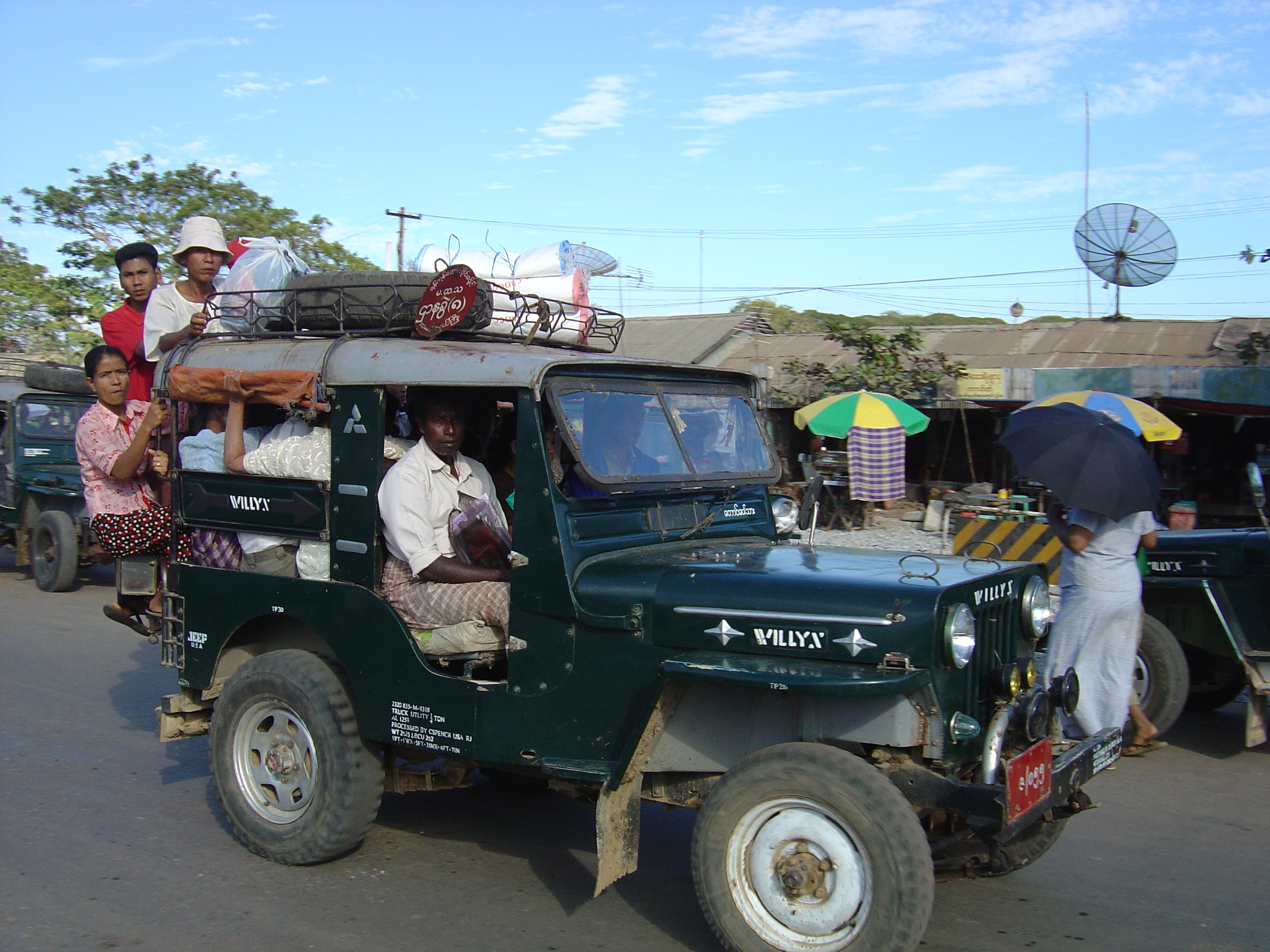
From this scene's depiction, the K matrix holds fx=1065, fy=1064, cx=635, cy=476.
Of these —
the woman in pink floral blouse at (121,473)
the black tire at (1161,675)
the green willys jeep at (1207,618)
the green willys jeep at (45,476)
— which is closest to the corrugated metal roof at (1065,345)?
the green willys jeep at (45,476)

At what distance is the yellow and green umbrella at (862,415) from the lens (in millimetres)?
14570

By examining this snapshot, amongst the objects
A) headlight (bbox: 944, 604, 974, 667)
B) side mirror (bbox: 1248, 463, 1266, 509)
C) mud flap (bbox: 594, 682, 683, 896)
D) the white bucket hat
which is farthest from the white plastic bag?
side mirror (bbox: 1248, 463, 1266, 509)

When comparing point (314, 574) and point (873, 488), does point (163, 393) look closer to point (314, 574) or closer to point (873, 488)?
point (314, 574)

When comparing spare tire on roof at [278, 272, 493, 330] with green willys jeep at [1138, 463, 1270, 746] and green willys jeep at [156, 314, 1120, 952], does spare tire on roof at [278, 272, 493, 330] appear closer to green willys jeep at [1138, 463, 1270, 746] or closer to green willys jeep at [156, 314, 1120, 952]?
green willys jeep at [156, 314, 1120, 952]

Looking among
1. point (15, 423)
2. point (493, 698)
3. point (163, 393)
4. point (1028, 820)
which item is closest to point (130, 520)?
point (163, 393)

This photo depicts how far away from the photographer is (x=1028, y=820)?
10.7ft

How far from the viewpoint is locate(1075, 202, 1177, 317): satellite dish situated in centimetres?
1596

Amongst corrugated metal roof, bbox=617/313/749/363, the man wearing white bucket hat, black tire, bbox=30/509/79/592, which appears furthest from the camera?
corrugated metal roof, bbox=617/313/749/363

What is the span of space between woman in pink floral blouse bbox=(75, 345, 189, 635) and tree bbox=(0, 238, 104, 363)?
61.5 feet

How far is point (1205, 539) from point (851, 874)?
14.0ft

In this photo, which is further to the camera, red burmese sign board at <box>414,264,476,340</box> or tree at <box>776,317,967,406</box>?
tree at <box>776,317,967,406</box>

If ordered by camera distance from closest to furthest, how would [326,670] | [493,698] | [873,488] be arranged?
[493,698] → [326,670] → [873,488]

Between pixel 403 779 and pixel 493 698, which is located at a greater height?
pixel 493 698

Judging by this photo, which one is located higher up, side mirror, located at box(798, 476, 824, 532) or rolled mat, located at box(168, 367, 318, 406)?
rolled mat, located at box(168, 367, 318, 406)
